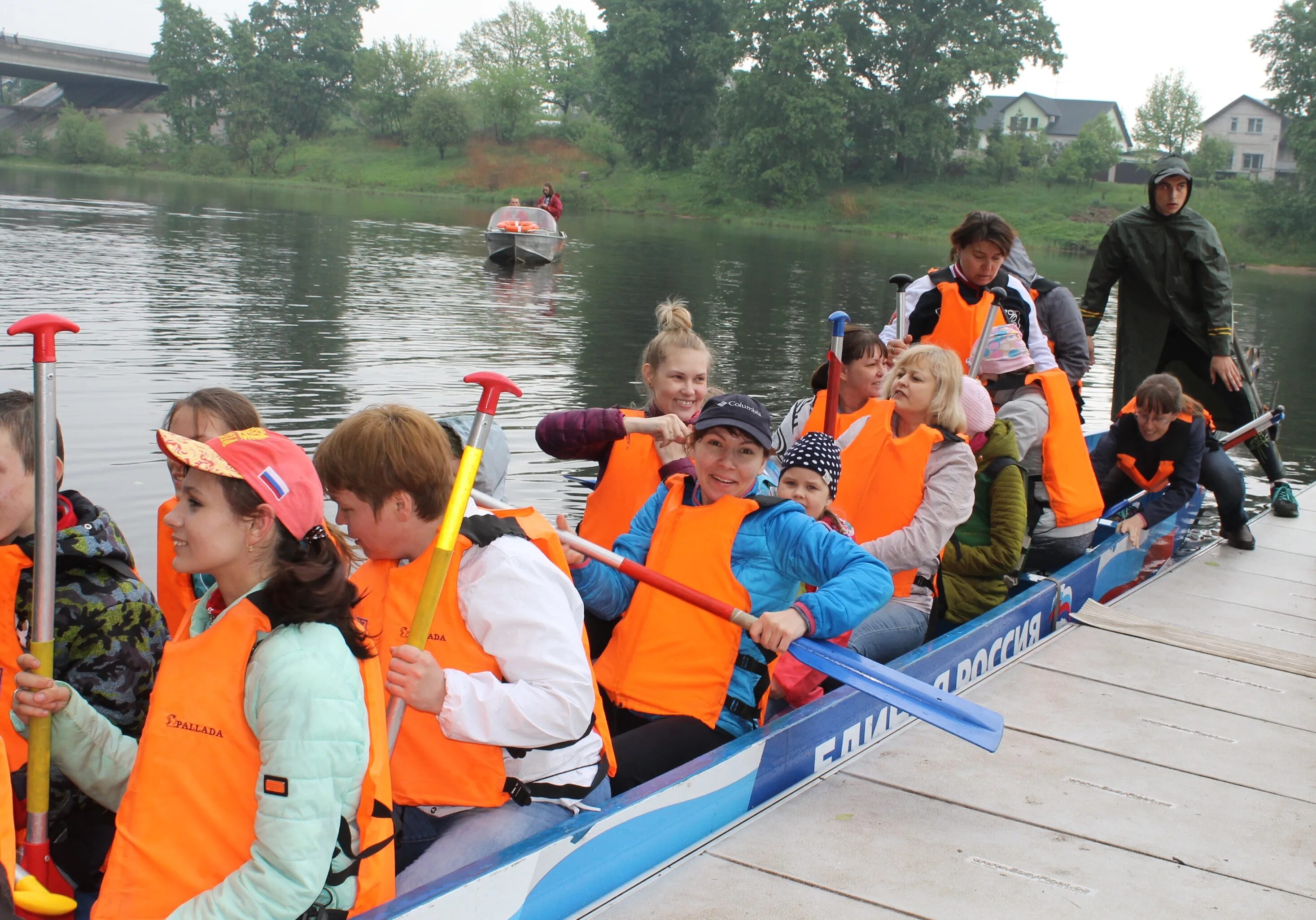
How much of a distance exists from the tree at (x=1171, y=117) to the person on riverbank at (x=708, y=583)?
224 feet

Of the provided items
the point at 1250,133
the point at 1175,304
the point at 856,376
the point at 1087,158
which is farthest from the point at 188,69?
the point at 856,376

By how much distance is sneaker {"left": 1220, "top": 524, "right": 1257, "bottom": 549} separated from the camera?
22.5 ft

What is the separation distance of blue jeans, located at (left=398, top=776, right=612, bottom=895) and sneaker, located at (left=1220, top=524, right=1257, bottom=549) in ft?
18.8

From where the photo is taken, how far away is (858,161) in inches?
2002

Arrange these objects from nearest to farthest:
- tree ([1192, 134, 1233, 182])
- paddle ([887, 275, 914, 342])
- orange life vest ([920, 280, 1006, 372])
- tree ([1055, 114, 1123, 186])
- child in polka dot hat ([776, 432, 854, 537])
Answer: child in polka dot hat ([776, 432, 854, 537]) → orange life vest ([920, 280, 1006, 372]) → paddle ([887, 275, 914, 342]) → tree ([1055, 114, 1123, 186]) → tree ([1192, 134, 1233, 182])

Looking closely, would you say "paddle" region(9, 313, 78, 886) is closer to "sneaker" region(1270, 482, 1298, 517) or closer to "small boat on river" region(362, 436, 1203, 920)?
"small boat on river" region(362, 436, 1203, 920)

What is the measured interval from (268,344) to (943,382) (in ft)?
34.1

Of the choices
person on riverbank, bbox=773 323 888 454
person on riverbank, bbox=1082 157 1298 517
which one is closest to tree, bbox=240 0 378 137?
person on riverbank, bbox=1082 157 1298 517

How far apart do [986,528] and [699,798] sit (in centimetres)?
199

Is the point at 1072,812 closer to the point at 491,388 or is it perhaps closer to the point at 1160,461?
the point at 491,388

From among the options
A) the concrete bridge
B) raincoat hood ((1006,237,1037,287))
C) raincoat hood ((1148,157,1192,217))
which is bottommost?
raincoat hood ((1006,237,1037,287))

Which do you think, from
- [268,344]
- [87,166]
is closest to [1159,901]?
[268,344]

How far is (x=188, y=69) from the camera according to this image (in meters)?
65.6

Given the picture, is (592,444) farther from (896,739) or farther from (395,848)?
(395,848)
